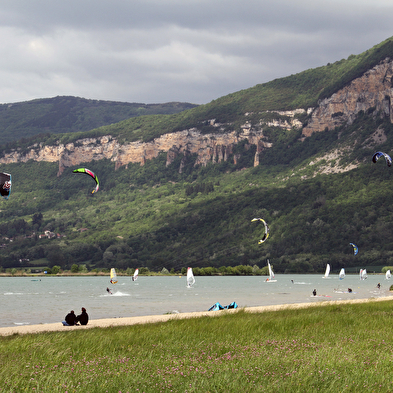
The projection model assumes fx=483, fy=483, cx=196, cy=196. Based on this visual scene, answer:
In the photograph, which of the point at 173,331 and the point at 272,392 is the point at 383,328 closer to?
the point at 173,331

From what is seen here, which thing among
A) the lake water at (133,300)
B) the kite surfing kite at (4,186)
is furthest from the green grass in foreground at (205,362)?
the lake water at (133,300)

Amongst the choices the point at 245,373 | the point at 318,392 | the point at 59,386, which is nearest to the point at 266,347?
the point at 245,373

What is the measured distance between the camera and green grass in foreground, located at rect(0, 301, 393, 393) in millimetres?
9914

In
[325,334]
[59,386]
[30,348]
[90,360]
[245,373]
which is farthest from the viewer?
[325,334]

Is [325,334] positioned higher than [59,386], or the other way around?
[59,386]

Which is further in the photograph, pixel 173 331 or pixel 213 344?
pixel 173 331

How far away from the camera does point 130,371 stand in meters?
10.9

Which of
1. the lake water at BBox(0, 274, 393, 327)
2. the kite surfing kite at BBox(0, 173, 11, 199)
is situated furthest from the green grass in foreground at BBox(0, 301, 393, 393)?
the lake water at BBox(0, 274, 393, 327)

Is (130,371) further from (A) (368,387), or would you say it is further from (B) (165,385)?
(A) (368,387)

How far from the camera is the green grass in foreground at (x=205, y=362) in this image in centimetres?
991

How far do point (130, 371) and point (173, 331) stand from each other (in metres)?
8.14

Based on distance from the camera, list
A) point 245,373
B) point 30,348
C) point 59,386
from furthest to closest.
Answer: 1. point 30,348
2. point 245,373
3. point 59,386

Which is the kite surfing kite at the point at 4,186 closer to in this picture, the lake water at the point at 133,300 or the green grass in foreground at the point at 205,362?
the green grass in foreground at the point at 205,362

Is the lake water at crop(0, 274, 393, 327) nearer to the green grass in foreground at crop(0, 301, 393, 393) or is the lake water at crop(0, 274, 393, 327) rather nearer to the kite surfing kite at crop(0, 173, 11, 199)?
the kite surfing kite at crop(0, 173, 11, 199)
